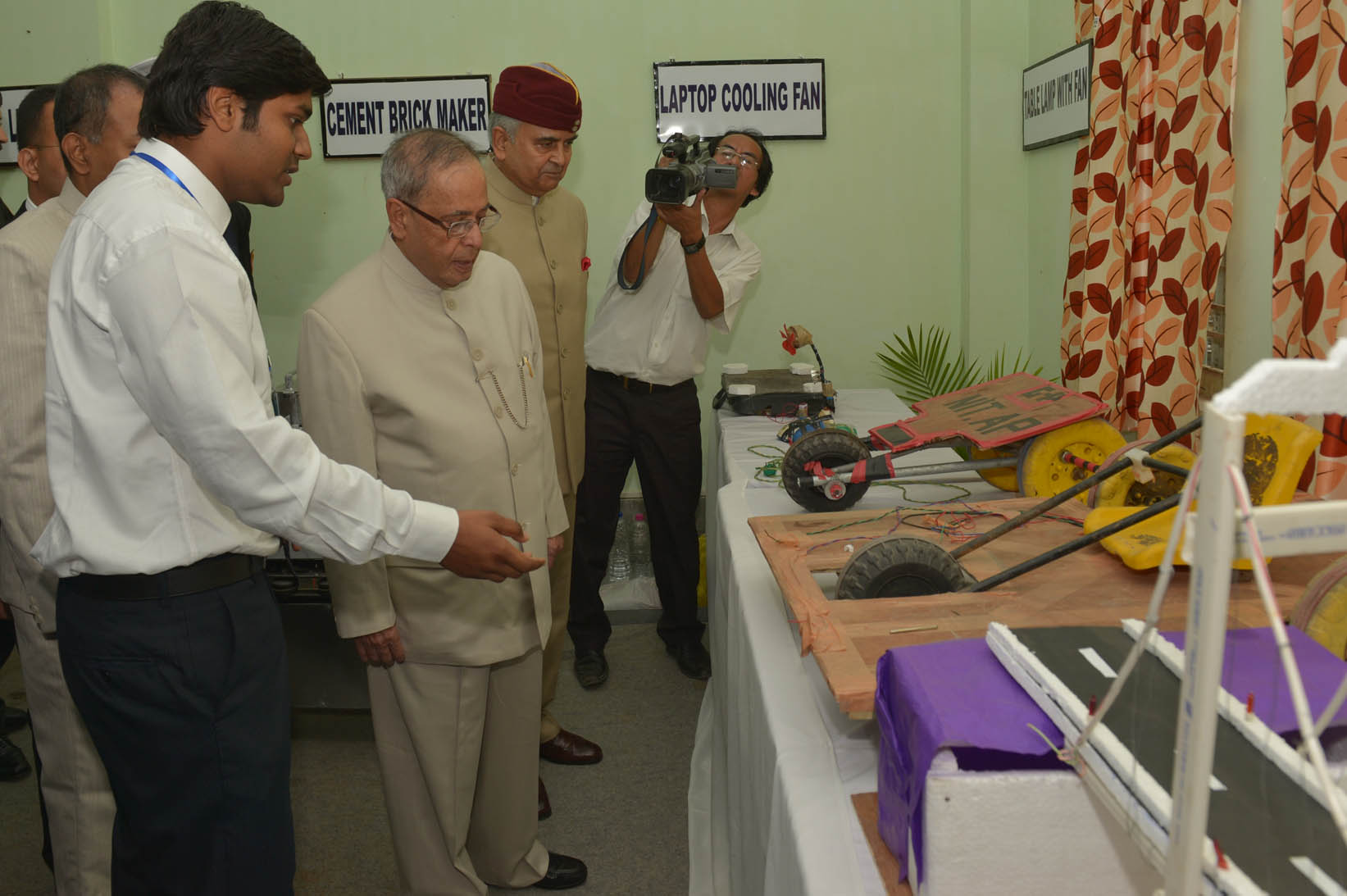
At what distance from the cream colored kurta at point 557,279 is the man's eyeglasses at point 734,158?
1.64 feet

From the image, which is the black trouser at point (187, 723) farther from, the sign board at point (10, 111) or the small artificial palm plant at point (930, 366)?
the sign board at point (10, 111)

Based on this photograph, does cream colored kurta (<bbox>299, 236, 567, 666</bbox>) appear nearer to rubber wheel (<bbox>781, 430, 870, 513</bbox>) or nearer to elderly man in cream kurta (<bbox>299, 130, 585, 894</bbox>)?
elderly man in cream kurta (<bbox>299, 130, 585, 894</bbox>)

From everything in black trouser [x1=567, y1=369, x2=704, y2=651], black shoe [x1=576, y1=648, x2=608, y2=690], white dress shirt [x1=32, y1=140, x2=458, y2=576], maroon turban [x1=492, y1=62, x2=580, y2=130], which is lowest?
black shoe [x1=576, y1=648, x2=608, y2=690]

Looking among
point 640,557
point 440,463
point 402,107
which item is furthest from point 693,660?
point 402,107

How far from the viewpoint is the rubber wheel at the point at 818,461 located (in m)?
2.21

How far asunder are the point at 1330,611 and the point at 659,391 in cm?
229

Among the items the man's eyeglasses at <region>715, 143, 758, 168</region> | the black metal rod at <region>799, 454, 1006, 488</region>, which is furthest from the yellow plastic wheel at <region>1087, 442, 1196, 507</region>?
the man's eyeglasses at <region>715, 143, 758, 168</region>

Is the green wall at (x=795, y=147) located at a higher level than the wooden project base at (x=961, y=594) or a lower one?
higher

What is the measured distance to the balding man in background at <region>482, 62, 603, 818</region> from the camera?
272cm

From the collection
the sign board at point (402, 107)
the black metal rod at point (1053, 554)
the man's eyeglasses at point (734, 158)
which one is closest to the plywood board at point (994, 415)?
the black metal rod at point (1053, 554)

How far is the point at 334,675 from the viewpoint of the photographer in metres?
3.12

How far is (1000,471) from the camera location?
2330 millimetres

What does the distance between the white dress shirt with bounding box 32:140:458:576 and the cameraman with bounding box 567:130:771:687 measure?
5.96 feet

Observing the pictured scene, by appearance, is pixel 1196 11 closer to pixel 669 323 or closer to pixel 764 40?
pixel 669 323
